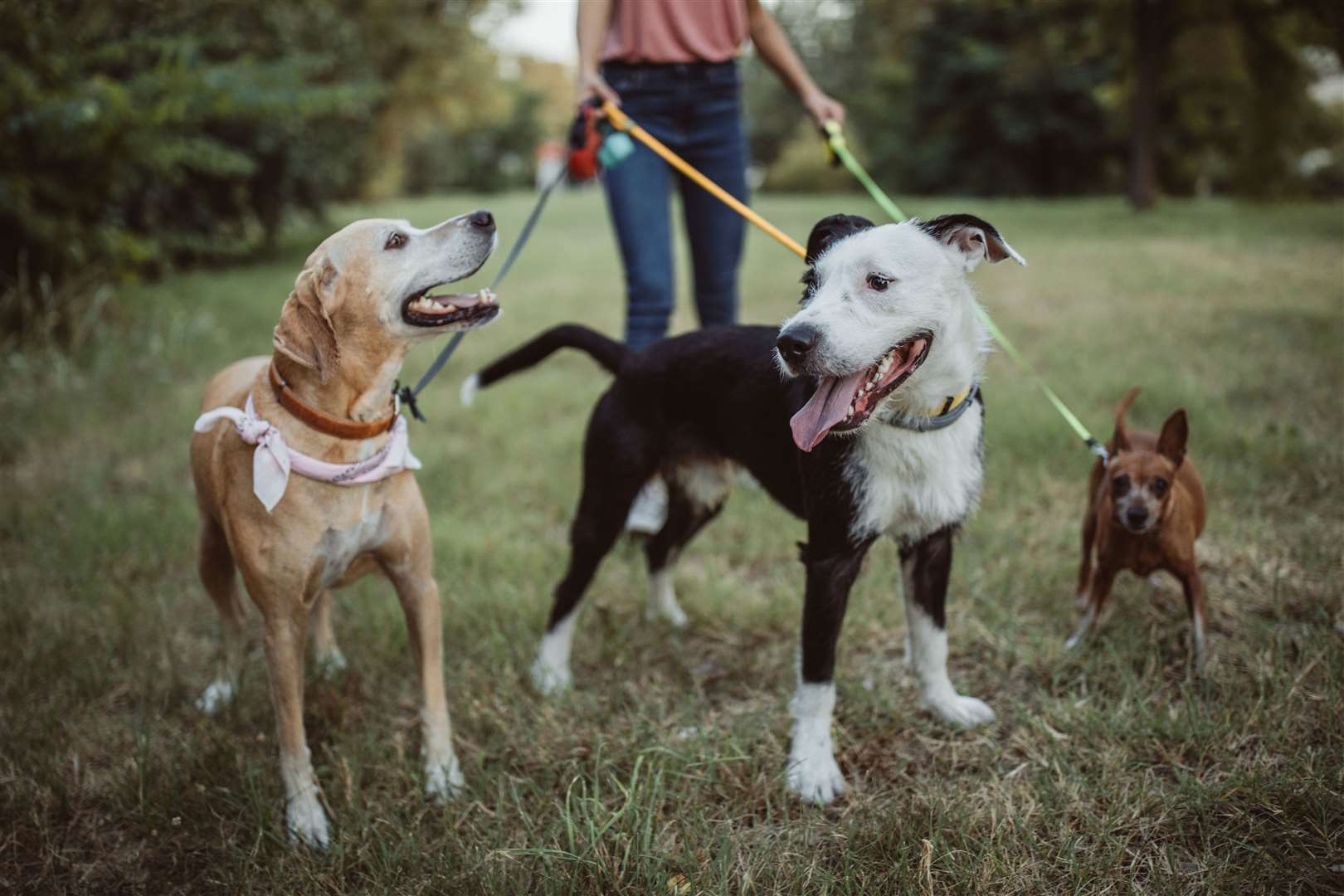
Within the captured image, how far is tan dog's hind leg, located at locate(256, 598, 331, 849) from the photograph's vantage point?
2.48 m

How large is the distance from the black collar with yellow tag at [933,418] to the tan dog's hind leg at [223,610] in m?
2.13

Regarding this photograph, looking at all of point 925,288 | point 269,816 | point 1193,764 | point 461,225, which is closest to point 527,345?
point 461,225

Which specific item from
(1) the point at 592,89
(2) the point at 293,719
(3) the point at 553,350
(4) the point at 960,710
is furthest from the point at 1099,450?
(2) the point at 293,719

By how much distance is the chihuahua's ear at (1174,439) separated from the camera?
285cm

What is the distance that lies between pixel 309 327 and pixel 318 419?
0.78 feet

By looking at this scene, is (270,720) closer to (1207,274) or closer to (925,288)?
(925,288)

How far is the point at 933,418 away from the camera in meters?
2.45

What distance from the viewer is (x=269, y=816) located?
8.29ft

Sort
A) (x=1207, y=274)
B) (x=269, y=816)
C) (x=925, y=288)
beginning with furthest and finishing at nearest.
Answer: (x=1207, y=274), (x=269, y=816), (x=925, y=288)

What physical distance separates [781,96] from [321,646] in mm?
48072

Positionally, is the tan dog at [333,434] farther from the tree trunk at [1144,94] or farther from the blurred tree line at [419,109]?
the tree trunk at [1144,94]

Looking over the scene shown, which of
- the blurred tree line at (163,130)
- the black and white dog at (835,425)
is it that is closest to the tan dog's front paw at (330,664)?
the black and white dog at (835,425)

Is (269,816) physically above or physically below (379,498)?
below

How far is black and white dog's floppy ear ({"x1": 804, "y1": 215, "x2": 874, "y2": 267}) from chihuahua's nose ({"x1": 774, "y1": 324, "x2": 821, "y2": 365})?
1.42 ft
